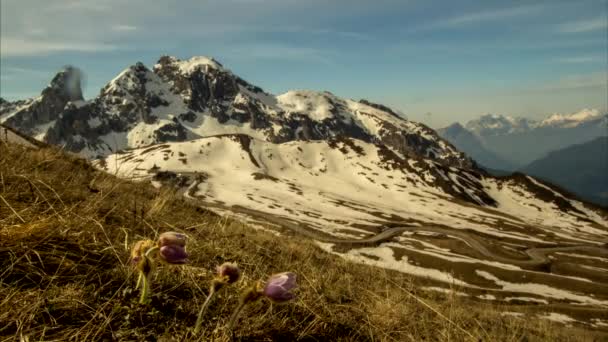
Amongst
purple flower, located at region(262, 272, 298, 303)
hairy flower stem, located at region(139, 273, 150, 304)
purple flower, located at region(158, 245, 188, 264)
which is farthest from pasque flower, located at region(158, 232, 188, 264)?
purple flower, located at region(262, 272, 298, 303)

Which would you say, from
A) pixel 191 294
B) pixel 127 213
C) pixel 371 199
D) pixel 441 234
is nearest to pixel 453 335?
pixel 191 294

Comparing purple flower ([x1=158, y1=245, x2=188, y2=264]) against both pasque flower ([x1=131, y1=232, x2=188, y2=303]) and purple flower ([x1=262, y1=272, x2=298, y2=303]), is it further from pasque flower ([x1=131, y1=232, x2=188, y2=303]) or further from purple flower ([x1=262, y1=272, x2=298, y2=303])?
purple flower ([x1=262, y1=272, x2=298, y2=303])

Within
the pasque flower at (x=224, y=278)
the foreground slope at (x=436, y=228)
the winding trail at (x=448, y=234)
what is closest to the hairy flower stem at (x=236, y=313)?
the pasque flower at (x=224, y=278)

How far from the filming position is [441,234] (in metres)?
113

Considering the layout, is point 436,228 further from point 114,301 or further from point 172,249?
point 172,249

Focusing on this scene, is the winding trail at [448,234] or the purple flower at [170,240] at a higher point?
the purple flower at [170,240]

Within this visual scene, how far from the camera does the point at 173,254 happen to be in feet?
9.92

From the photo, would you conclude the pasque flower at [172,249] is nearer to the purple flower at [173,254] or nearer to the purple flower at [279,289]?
the purple flower at [173,254]

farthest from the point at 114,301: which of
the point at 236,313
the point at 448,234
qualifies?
the point at 448,234

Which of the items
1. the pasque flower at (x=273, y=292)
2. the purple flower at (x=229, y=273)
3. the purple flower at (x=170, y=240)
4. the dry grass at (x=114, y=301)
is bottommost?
the dry grass at (x=114, y=301)

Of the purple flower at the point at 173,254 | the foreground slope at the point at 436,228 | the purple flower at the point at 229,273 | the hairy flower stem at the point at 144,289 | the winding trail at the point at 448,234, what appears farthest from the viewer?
the winding trail at the point at 448,234

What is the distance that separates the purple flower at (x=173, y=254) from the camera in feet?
9.75

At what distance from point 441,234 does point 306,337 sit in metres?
117

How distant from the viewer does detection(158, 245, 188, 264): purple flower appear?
9.75 ft
